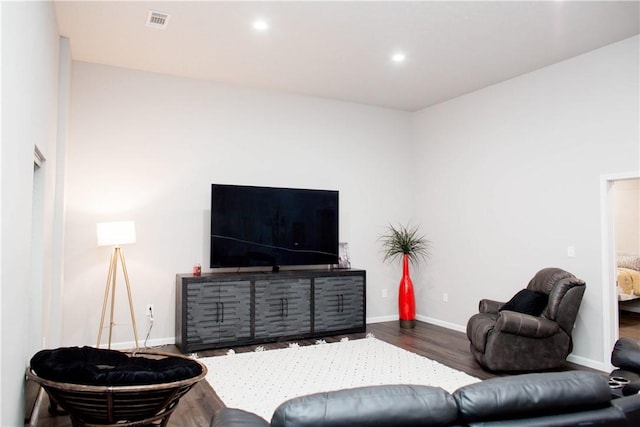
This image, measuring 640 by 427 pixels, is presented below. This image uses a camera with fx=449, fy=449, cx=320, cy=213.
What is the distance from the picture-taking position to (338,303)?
18.6 ft

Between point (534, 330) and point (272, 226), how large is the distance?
3.06m

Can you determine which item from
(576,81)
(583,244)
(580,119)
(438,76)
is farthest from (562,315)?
(438,76)

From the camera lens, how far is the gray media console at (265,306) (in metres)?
4.84

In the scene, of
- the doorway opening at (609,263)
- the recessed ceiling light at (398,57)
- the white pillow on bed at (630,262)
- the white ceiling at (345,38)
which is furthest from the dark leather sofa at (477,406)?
the white pillow on bed at (630,262)

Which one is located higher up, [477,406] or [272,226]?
[272,226]

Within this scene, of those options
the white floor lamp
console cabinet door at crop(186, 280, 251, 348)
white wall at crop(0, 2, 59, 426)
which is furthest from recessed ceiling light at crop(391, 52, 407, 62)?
the white floor lamp

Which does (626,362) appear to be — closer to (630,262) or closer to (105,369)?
(105,369)

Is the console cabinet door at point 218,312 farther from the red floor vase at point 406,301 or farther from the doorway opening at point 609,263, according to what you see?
the doorway opening at point 609,263

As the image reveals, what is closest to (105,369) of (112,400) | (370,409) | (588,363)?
(112,400)

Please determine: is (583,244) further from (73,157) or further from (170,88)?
(73,157)

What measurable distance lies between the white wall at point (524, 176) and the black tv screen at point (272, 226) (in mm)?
1639

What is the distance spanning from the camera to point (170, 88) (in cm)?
531

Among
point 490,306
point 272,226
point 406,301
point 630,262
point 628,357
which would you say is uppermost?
point 272,226

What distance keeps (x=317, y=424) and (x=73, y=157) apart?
455 centimetres
